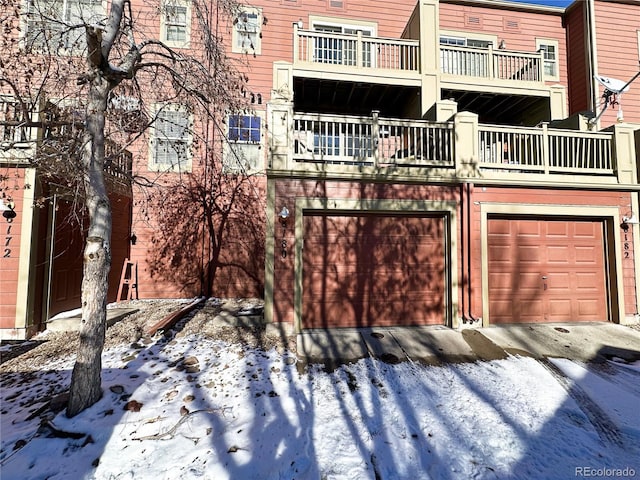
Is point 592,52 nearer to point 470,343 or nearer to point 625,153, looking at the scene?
point 625,153

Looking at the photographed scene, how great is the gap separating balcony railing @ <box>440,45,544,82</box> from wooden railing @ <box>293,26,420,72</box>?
108cm

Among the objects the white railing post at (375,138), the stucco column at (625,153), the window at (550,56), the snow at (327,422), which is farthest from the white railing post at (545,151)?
the window at (550,56)

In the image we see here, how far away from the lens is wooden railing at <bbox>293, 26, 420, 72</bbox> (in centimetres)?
849

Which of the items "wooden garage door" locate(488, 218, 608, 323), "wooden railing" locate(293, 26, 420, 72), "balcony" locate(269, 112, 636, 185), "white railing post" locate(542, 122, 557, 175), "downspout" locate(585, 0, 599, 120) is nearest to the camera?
"balcony" locate(269, 112, 636, 185)

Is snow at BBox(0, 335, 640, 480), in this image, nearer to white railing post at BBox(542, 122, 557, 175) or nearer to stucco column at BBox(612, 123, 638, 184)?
white railing post at BBox(542, 122, 557, 175)

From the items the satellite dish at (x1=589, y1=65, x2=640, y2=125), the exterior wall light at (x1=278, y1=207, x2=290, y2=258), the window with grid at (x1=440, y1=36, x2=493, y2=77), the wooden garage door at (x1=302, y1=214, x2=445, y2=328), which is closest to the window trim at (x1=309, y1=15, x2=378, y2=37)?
the window with grid at (x1=440, y1=36, x2=493, y2=77)

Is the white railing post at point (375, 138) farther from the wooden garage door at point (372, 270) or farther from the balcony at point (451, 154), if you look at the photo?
the wooden garage door at point (372, 270)

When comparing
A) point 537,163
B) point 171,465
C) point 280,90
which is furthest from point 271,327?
point 537,163

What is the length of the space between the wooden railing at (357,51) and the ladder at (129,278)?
7860mm

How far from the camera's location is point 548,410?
3.68 m

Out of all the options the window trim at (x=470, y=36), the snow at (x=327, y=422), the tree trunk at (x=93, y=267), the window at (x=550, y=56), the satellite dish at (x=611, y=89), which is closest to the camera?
the snow at (x=327, y=422)

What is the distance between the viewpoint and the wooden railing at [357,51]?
27.9ft

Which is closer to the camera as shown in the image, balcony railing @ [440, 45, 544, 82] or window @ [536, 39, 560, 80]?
balcony railing @ [440, 45, 544, 82]

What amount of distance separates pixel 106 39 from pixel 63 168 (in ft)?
7.00
